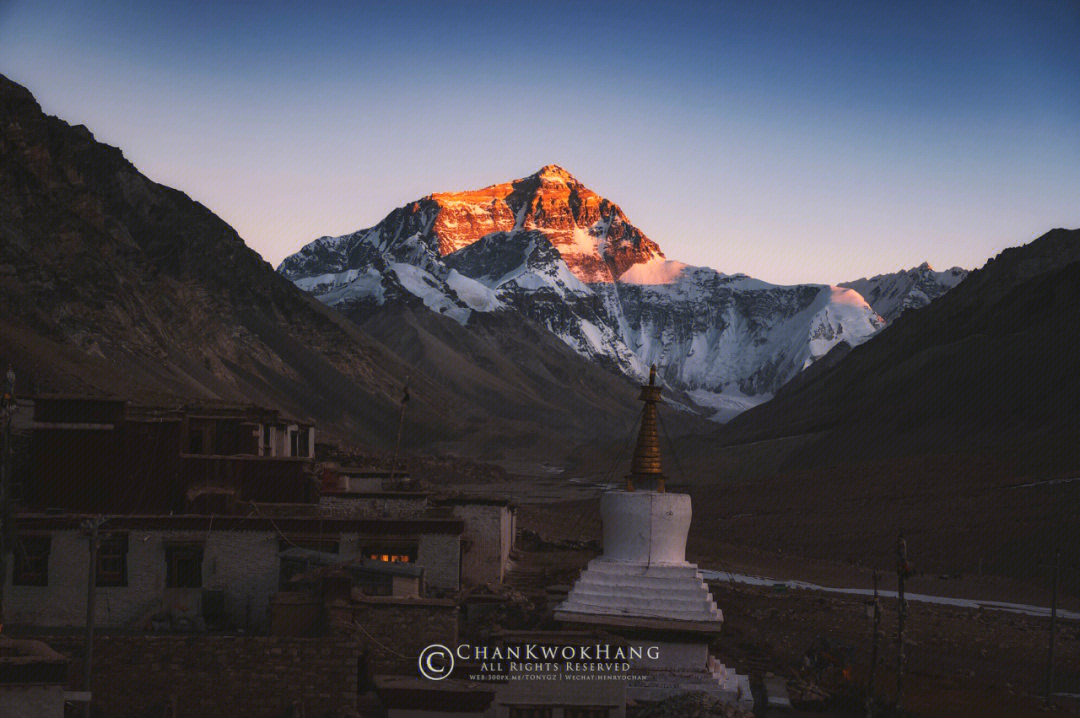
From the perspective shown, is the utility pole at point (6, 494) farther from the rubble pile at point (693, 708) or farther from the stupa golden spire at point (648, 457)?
the stupa golden spire at point (648, 457)

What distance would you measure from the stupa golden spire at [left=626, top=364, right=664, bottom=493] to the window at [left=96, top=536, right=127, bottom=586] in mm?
8795

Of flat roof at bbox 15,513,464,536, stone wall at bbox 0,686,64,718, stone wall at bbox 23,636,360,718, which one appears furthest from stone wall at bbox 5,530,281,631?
stone wall at bbox 0,686,64,718

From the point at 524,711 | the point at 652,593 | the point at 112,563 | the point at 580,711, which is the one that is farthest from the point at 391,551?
the point at 580,711

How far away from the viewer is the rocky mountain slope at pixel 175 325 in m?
79.2

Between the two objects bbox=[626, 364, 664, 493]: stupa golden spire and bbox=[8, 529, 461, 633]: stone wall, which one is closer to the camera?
bbox=[626, 364, 664, 493]: stupa golden spire

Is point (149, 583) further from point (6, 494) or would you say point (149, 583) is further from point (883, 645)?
point (883, 645)

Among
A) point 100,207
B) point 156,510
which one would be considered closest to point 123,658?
point 156,510

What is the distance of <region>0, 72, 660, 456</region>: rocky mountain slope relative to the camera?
7925 cm

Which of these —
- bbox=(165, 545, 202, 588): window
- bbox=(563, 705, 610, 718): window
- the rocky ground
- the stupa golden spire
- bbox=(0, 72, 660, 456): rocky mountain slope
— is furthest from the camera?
bbox=(0, 72, 660, 456): rocky mountain slope

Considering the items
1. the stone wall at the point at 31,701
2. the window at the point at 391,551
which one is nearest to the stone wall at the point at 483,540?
the window at the point at 391,551

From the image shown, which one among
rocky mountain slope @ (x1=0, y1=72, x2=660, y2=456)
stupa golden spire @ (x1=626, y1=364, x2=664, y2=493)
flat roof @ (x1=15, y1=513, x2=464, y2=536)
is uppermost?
rocky mountain slope @ (x1=0, y1=72, x2=660, y2=456)

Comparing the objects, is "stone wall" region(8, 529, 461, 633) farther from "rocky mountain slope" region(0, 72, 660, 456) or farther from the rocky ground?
"rocky mountain slope" region(0, 72, 660, 456)

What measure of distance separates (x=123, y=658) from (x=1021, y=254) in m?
108

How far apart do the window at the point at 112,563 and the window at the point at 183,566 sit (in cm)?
71
